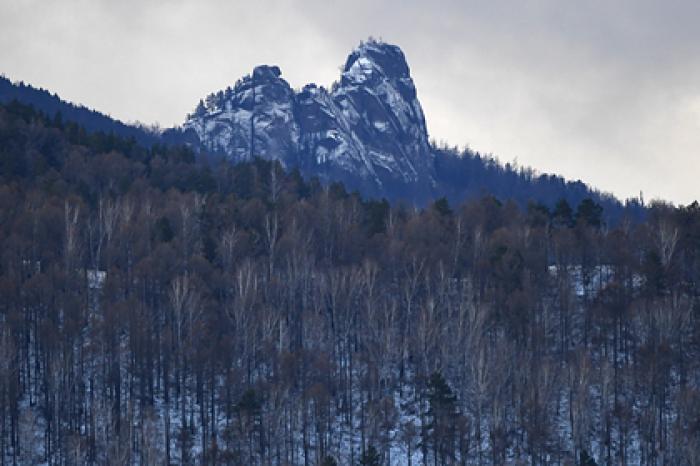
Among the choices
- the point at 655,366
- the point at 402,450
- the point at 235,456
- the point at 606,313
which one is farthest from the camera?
the point at 606,313

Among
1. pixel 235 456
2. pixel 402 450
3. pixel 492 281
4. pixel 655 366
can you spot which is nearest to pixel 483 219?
pixel 492 281

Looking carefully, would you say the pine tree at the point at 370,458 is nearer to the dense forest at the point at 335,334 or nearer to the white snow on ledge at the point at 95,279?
the dense forest at the point at 335,334

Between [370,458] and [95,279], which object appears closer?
[370,458]

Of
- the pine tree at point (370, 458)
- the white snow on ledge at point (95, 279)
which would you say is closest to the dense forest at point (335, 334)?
the pine tree at point (370, 458)

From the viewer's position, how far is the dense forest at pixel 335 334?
73750 mm

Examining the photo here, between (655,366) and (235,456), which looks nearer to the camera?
(235,456)

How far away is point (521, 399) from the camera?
78000 millimetres

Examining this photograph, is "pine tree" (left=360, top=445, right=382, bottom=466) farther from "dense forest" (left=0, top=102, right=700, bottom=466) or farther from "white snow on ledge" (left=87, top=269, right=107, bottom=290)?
"white snow on ledge" (left=87, top=269, right=107, bottom=290)

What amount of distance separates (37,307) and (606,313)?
48151 millimetres

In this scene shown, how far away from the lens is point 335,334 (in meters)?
89.2

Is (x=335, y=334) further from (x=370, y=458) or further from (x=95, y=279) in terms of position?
(x=370, y=458)

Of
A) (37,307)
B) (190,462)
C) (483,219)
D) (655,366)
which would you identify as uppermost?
(483,219)

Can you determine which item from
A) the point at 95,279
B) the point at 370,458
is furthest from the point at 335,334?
the point at 370,458

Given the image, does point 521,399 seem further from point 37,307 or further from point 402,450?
point 37,307
